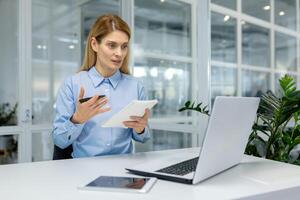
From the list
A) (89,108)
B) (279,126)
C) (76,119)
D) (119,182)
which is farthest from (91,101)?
(279,126)

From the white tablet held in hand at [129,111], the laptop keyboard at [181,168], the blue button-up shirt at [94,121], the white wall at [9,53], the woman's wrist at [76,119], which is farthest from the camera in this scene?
the white wall at [9,53]

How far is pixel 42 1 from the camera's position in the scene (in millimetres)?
3441

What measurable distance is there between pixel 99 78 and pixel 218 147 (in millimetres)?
852

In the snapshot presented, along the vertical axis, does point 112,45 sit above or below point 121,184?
above

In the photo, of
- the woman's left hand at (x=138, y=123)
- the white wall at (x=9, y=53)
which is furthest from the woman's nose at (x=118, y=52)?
the white wall at (x=9, y=53)

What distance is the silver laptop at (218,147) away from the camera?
87 cm

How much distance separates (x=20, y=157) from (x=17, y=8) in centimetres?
146

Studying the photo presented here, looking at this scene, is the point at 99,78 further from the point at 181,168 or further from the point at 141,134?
the point at 181,168

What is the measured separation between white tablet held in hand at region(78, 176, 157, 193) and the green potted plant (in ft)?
2.79

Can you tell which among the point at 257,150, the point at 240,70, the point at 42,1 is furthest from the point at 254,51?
the point at 42,1

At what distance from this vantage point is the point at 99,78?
162cm

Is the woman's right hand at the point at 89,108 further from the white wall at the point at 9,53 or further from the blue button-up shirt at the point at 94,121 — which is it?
the white wall at the point at 9,53

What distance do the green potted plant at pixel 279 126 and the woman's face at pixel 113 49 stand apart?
2.34ft

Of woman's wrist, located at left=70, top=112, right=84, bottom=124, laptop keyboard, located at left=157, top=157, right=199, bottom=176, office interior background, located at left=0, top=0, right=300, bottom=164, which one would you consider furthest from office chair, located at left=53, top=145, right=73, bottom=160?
office interior background, located at left=0, top=0, right=300, bottom=164
